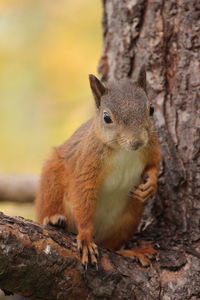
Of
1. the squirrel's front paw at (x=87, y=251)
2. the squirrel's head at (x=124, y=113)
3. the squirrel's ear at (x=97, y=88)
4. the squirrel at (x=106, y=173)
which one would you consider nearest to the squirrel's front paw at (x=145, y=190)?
the squirrel at (x=106, y=173)

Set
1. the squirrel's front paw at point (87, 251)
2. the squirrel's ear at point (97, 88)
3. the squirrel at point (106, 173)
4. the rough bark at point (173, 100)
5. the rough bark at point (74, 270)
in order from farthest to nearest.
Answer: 1. the rough bark at point (173, 100)
2. the squirrel's ear at point (97, 88)
3. the squirrel at point (106, 173)
4. the squirrel's front paw at point (87, 251)
5. the rough bark at point (74, 270)

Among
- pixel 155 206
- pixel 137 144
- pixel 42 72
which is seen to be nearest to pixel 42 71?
pixel 42 72

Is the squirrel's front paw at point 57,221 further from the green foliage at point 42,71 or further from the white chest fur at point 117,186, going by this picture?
the green foliage at point 42,71

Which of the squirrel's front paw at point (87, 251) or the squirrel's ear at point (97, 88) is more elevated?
the squirrel's ear at point (97, 88)

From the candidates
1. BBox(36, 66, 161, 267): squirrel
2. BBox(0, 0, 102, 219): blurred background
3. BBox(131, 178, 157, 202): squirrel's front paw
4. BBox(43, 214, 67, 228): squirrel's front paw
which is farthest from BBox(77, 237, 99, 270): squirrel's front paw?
BBox(0, 0, 102, 219): blurred background

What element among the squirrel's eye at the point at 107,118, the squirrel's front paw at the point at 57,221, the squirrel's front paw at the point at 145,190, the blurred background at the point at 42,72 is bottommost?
the squirrel's front paw at the point at 57,221

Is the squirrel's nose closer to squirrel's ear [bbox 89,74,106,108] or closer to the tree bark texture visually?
squirrel's ear [bbox 89,74,106,108]

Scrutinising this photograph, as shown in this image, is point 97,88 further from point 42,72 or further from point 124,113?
point 42,72
